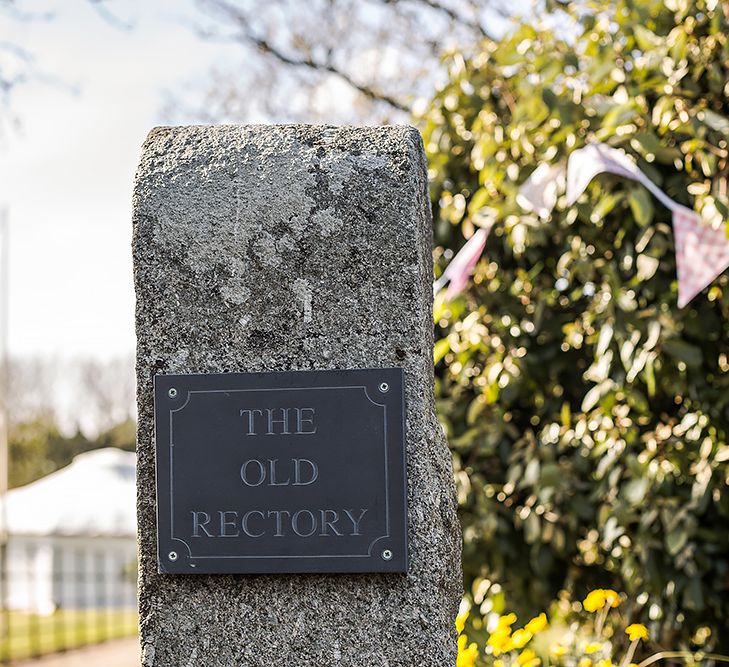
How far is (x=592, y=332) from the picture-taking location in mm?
3592

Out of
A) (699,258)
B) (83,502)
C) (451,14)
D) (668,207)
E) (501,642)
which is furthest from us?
(83,502)

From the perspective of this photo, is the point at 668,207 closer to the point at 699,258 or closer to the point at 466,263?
the point at 699,258

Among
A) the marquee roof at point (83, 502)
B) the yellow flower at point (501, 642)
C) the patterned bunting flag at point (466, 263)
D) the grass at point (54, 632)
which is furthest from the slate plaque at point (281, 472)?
the marquee roof at point (83, 502)

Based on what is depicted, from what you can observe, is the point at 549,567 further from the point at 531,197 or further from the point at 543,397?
the point at 531,197

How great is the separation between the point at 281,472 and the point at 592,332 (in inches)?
78.8

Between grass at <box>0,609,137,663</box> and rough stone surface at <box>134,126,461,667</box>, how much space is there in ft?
29.6

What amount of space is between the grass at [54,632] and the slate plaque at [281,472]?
906 centimetres

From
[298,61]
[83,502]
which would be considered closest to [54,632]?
[83,502]

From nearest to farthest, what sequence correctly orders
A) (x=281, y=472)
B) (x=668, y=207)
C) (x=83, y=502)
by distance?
(x=281, y=472) → (x=668, y=207) → (x=83, y=502)

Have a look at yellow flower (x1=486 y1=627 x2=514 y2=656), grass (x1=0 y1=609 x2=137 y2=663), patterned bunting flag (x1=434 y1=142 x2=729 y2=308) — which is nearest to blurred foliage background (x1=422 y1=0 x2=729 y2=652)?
patterned bunting flag (x1=434 y1=142 x2=729 y2=308)

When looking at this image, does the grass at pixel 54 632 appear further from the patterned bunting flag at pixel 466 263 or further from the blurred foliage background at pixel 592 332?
the patterned bunting flag at pixel 466 263

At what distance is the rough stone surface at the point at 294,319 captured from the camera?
1855mm

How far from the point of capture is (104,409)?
1276 inches

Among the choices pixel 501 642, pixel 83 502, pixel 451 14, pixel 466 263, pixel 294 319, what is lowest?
pixel 501 642
